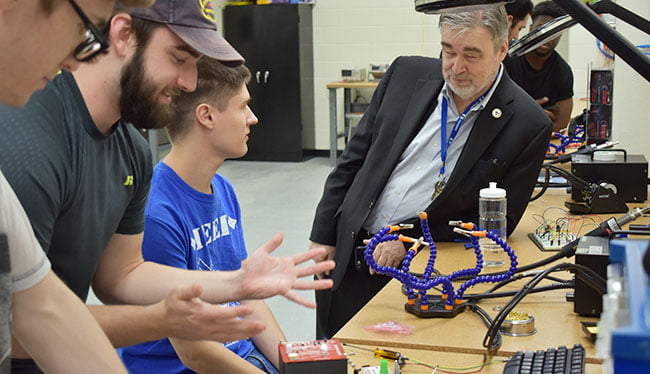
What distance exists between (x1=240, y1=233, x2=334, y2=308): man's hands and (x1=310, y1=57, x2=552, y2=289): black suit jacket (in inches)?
36.6

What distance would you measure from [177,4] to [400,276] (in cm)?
79

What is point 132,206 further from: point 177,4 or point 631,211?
point 631,211

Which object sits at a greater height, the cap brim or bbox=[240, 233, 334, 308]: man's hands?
the cap brim

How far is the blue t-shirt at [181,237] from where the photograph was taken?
5.89ft

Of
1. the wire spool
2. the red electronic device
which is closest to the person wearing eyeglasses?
the red electronic device

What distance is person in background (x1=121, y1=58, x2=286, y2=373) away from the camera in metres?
1.79

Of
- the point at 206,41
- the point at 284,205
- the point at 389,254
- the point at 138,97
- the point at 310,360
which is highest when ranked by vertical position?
the point at 206,41

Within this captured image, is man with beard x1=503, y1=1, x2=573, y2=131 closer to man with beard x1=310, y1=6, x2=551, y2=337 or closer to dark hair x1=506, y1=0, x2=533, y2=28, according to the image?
dark hair x1=506, y1=0, x2=533, y2=28

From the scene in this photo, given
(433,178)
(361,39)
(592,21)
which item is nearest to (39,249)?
(592,21)

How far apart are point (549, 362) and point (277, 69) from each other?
678 centimetres

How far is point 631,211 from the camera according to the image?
2.58 metres

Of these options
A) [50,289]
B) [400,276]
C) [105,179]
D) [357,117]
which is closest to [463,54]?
[400,276]

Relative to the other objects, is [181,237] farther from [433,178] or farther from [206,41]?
[433,178]

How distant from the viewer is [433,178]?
2383 millimetres
